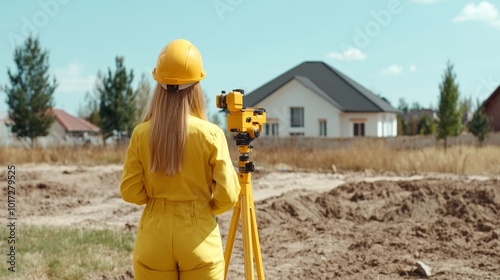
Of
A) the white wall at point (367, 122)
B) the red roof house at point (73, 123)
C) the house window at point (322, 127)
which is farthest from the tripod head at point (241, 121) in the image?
the red roof house at point (73, 123)

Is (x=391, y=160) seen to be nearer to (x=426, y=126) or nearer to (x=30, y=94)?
(x=30, y=94)

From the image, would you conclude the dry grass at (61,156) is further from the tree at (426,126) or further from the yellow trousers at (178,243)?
the tree at (426,126)

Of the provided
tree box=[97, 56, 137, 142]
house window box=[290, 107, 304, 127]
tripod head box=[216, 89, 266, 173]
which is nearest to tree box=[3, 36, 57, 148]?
tree box=[97, 56, 137, 142]

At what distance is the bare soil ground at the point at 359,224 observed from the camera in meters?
6.09

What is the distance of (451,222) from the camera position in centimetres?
816

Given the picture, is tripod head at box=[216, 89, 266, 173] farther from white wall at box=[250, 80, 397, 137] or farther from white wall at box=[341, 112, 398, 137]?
white wall at box=[341, 112, 398, 137]

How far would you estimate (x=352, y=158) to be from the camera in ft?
61.5

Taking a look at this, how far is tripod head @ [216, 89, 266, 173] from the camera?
11.4ft

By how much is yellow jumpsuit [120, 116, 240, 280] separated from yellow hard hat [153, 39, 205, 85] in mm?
194

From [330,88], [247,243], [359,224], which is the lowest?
[359,224]

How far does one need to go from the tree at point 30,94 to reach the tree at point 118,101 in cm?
260

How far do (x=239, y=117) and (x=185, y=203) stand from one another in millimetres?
950

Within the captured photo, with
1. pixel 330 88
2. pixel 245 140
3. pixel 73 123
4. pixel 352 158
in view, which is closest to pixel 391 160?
pixel 352 158

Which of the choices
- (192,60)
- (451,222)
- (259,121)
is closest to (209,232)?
(192,60)
